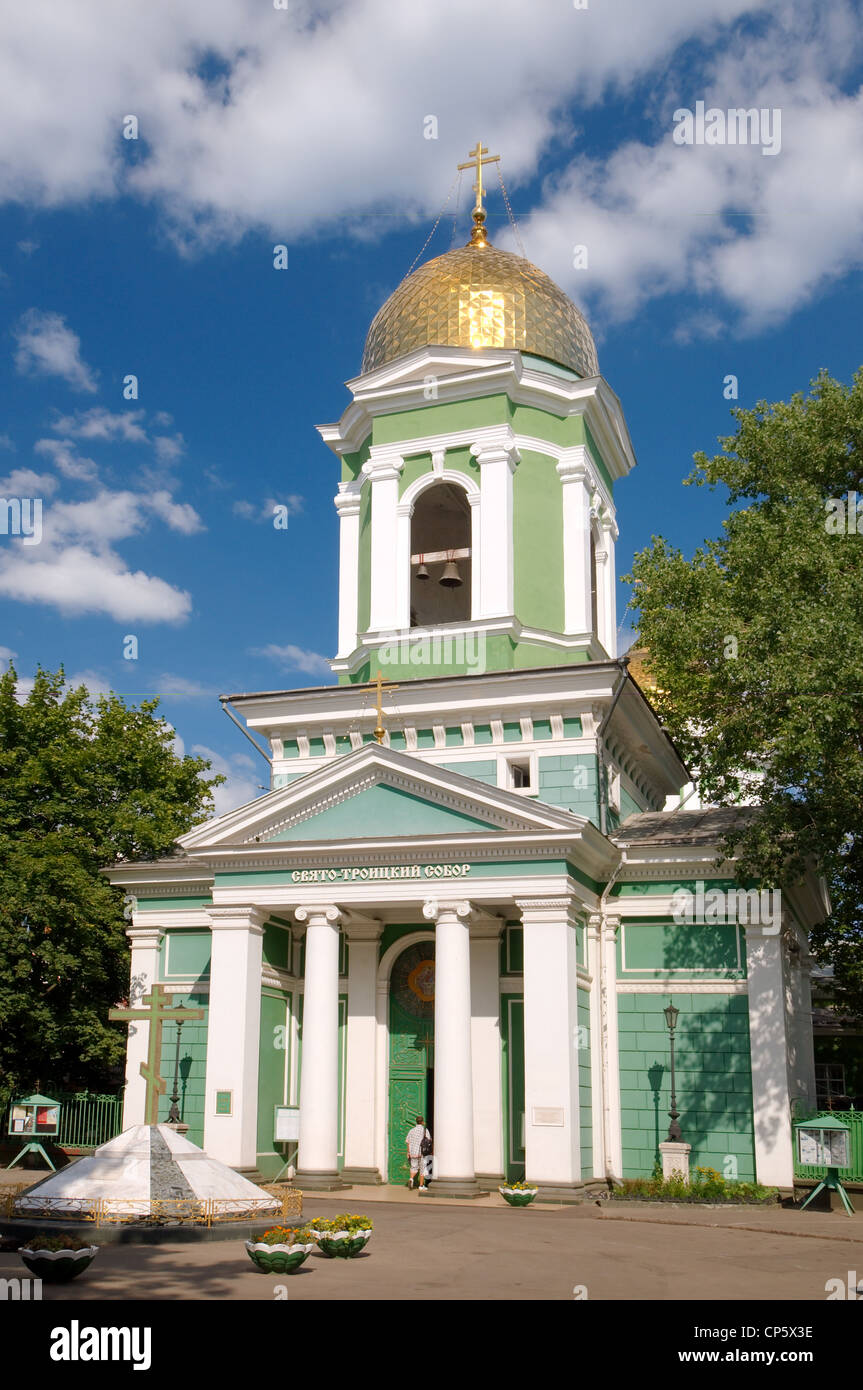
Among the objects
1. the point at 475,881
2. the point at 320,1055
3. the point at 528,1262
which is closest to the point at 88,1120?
the point at 320,1055

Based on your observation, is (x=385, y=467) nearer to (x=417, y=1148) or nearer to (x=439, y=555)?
(x=439, y=555)

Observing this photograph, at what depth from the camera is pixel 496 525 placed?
25.3 metres

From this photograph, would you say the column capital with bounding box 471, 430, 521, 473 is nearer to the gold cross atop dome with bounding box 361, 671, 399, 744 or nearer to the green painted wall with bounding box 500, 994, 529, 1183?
the gold cross atop dome with bounding box 361, 671, 399, 744

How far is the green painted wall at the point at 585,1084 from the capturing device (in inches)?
797

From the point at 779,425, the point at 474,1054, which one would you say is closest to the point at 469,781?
the point at 474,1054

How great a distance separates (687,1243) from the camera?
580 inches

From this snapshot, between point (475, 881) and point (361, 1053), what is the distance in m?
4.39

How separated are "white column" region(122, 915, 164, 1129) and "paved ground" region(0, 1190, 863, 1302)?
7247mm

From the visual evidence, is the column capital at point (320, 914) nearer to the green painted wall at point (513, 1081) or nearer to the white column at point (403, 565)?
the green painted wall at point (513, 1081)

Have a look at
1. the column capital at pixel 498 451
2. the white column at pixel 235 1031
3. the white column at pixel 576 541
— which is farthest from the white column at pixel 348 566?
the white column at pixel 235 1031
